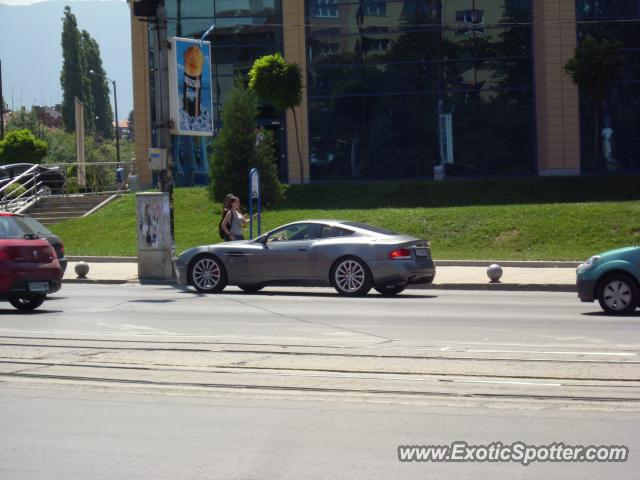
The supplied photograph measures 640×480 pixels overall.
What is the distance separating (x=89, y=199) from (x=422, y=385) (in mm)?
32515

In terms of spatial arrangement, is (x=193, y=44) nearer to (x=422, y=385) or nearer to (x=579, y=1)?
(x=422, y=385)

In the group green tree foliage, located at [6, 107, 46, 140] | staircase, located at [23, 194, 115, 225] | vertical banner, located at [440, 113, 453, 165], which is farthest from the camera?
green tree foliage, located at [6, 107, 46, 140]

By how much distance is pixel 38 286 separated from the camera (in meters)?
15.5

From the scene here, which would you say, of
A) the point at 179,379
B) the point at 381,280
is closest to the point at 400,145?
the point at 381,280

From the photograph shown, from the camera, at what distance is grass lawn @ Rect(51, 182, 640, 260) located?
27.2 metres

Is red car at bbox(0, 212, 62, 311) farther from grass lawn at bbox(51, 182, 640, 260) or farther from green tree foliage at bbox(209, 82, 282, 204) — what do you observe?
green tree foliage at bbox(209, 82, 282, 204)

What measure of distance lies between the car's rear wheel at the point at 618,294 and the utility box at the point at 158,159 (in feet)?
35.3

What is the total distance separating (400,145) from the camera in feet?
136

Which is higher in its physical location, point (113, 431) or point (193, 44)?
point (193, 44)

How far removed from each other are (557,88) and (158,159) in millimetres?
22125

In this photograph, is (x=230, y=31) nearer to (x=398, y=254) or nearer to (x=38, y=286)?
(x=398, y=254)

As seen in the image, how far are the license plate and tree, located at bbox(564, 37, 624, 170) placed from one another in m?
25.4

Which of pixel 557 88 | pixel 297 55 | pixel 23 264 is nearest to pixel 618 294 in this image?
pixel 23 264

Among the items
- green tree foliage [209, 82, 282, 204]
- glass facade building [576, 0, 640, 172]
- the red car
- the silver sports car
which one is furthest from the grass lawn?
the red car
